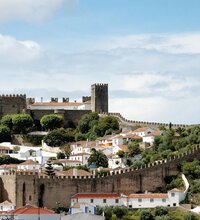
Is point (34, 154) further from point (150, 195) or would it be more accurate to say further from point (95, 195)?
point (150, 195)

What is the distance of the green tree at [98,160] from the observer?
91.1 meters


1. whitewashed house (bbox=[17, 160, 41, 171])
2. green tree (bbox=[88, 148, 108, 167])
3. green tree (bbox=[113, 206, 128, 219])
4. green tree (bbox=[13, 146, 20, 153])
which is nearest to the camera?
green tree (bbox=[113, 206, 128, 219])

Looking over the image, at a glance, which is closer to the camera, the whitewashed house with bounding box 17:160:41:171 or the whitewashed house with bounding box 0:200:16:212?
the whitewashed house with bounding box 0:200:16:212

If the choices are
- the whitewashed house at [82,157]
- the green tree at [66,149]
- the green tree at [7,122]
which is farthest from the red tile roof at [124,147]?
the green tree at [7,122]

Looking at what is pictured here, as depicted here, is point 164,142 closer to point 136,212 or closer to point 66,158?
point 66,158

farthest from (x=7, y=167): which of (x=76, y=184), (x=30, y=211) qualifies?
(x=30, y=211)

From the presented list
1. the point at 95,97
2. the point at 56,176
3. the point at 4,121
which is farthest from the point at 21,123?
the point at 56,176

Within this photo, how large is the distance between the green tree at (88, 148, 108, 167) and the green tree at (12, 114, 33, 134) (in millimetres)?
17288

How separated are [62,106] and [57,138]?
1377 centimetres

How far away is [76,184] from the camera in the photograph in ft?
252

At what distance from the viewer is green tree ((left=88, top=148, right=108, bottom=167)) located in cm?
9106

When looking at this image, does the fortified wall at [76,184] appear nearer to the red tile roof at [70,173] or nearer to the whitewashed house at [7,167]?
the red tile roof at [70,173]

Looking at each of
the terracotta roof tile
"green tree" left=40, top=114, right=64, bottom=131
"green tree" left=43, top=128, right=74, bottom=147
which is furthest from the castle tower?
the terracotta roof tile

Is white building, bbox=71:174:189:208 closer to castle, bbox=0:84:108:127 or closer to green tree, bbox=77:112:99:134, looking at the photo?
green tree, bbox=77:112:99:134
